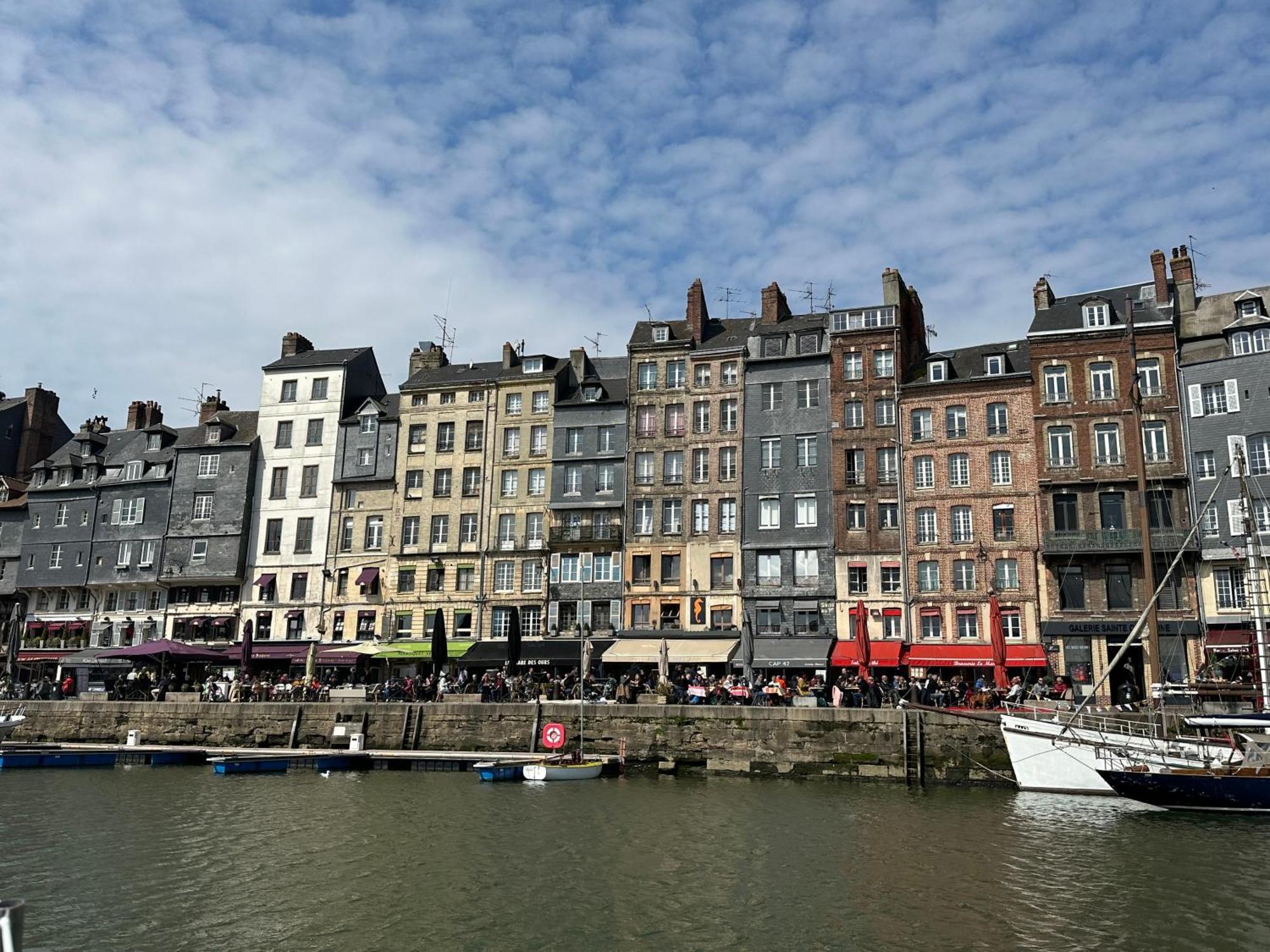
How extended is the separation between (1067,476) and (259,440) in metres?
41.1

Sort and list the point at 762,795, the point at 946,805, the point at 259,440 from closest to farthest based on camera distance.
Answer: the point at 946,805
the point at 762,795
the point at 259,440

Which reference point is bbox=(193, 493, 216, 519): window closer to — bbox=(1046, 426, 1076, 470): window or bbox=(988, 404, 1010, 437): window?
bbox=(988, 404, 1010, 437): window

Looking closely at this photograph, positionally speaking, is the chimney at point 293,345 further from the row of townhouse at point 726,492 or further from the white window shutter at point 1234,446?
the white window shutter at point 1234,446

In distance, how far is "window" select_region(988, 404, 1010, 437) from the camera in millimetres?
45188

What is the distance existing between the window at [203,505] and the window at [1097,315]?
4447cm

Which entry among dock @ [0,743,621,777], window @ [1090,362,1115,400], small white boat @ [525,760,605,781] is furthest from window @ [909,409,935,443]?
small white boat @ [525,760,605,781]

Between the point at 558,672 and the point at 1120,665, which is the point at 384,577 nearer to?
the point at 558,672

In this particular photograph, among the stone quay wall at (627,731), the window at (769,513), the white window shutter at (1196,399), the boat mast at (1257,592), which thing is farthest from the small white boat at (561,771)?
the white window shutter at (1196,399)

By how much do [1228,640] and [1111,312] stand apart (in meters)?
14.2

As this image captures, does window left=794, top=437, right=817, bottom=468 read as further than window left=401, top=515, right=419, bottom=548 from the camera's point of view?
No

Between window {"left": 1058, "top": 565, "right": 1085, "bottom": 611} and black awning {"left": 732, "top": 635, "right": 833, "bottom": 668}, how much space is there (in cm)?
944

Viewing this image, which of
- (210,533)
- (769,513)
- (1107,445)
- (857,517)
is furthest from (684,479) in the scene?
(210,533)

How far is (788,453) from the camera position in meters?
49.1

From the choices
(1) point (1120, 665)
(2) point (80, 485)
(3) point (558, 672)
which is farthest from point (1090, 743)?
(2) point (80, 485)
